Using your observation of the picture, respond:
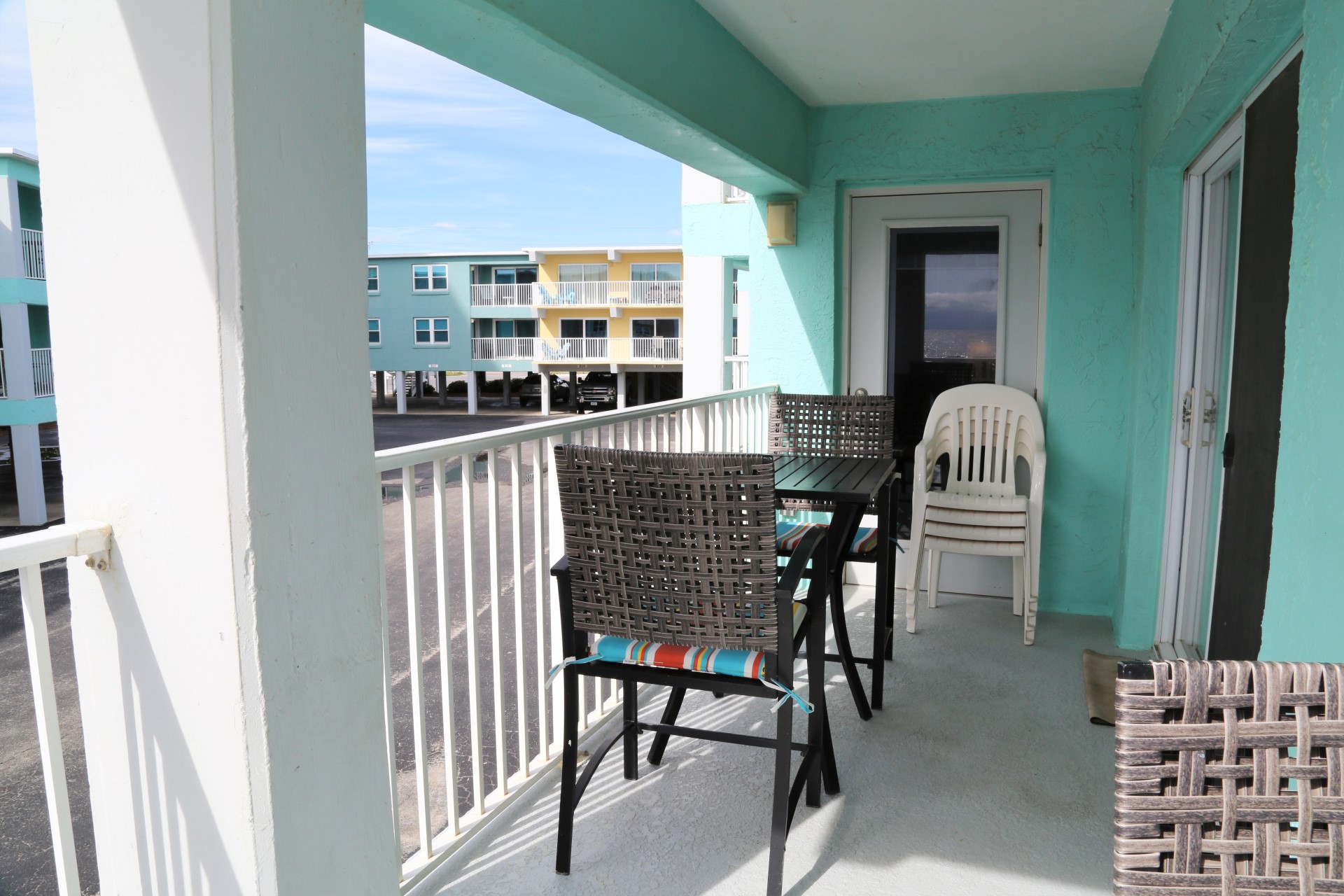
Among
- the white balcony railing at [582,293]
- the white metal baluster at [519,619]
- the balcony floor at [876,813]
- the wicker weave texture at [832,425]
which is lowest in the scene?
the balcony floor at [876,813]

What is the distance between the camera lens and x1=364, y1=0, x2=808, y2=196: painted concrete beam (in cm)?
214

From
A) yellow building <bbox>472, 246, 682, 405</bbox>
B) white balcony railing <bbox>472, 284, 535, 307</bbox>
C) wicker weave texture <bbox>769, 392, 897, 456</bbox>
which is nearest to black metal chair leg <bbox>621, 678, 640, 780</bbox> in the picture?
wicker weave texture <bbox>769, 392, 897, 456</bbox>

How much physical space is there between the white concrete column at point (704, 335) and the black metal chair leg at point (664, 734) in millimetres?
6448

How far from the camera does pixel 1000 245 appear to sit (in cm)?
460

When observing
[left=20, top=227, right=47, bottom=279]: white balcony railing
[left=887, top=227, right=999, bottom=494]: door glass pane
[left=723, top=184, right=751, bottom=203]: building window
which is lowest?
[left=887, top=227, right=999, bottom=494]: door glass pane

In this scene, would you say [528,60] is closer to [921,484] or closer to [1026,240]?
[921,484]

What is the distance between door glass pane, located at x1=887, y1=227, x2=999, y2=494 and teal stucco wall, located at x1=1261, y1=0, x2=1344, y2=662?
307 centimetres

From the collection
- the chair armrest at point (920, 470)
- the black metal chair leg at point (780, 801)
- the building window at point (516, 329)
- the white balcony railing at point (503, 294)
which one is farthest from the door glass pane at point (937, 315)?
the building window at point (516, 329)

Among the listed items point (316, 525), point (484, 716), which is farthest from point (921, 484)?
point (316, 525)

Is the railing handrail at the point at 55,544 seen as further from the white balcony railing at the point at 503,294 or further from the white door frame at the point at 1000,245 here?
the white balcony railing at the point at 503,294

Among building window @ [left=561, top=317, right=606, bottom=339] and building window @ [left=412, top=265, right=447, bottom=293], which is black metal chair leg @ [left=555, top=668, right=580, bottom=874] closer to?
building window @ [left=561, top=317, right=606, bottom=339]

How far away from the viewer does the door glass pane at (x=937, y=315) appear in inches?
184

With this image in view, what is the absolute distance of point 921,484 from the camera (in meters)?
4.31

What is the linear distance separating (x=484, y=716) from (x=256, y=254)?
11.7ft
